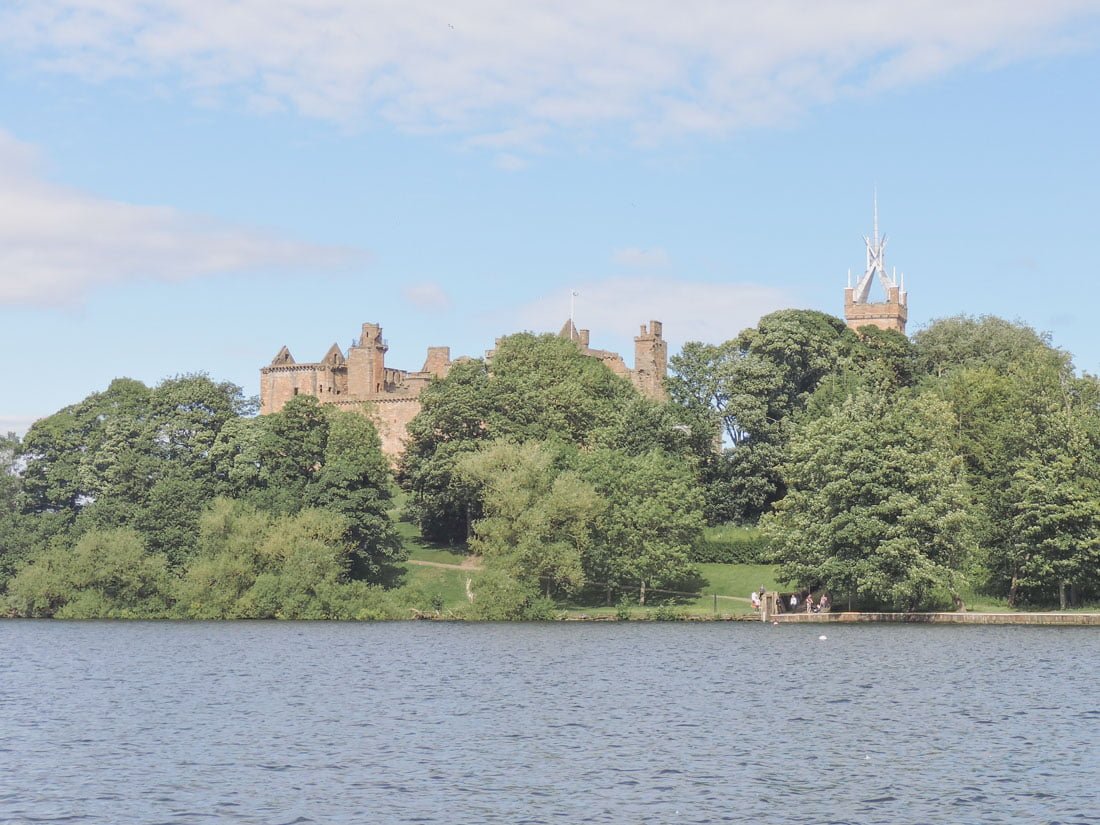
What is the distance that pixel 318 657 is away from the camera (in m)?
43.0

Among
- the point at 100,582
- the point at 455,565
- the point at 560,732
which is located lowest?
the point at 560,732

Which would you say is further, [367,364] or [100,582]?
[367,364]

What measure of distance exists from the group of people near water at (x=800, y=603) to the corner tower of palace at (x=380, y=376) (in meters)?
40.6

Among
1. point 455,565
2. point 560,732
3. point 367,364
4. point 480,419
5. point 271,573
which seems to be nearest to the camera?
point 560,732

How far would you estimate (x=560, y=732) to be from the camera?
90.7 ft

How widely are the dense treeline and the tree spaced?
114 mm

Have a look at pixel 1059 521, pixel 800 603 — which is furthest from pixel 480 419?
pixel 1059 521

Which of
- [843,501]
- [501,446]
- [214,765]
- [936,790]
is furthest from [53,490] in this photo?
[936,790]

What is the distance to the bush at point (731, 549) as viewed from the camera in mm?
69438

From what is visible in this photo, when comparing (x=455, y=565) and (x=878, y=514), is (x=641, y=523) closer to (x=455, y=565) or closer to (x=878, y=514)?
(x=878, y=514)

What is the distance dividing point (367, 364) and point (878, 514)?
65.3m

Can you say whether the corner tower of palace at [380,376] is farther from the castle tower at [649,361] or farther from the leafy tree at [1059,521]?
the leafy tree at [1059,521]

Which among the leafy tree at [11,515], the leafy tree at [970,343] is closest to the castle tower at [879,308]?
the leafy tree at [970,343]

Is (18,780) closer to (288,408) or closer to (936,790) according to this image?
(936,790)
